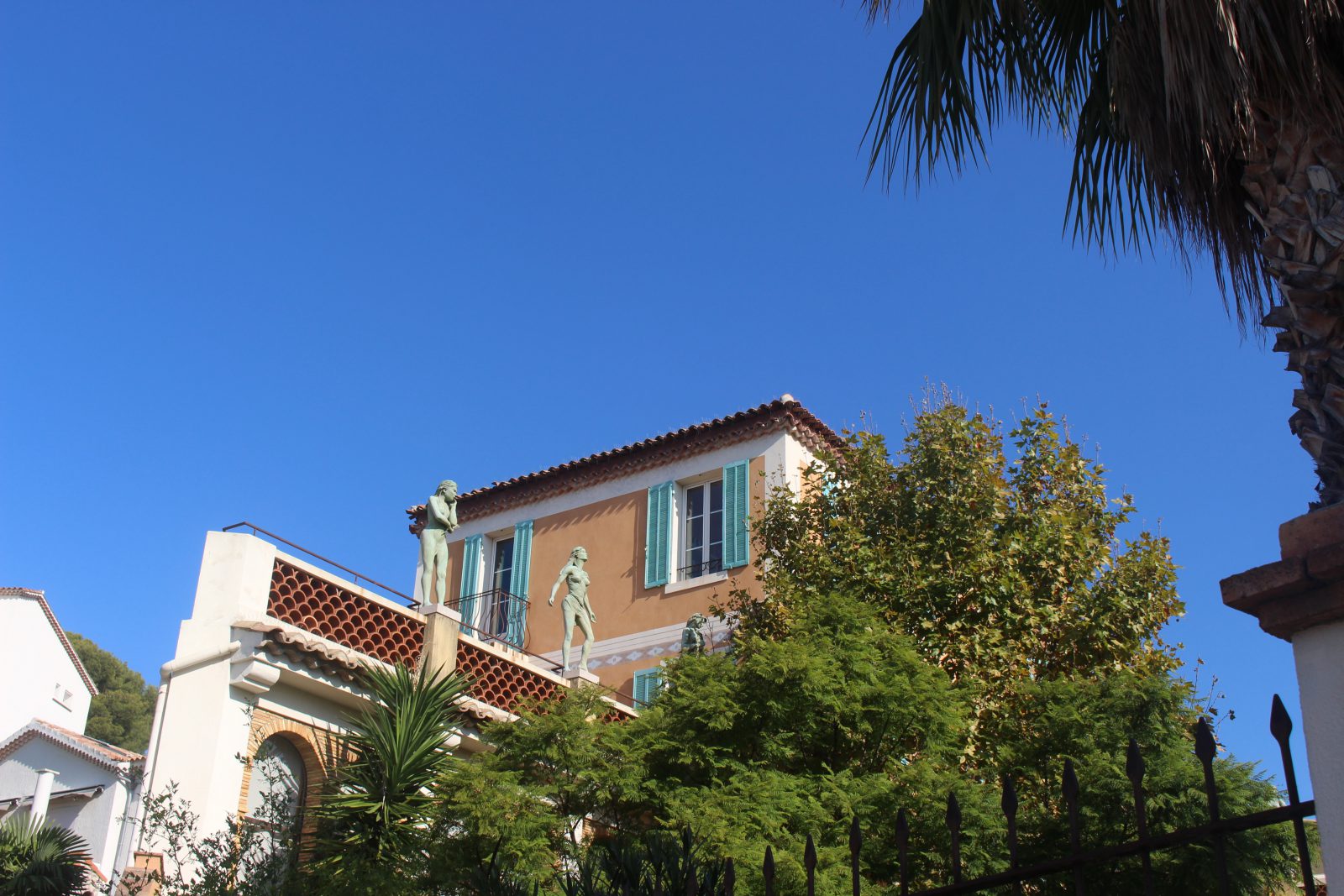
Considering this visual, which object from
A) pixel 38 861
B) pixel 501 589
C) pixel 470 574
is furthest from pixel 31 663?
pixel 38 861

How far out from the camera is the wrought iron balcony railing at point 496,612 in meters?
23.5

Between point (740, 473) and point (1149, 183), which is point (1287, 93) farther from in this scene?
point (740, 473)

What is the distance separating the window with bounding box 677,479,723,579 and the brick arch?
9.04m

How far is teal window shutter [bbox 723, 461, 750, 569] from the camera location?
21.3 m

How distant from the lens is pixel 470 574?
24578mm

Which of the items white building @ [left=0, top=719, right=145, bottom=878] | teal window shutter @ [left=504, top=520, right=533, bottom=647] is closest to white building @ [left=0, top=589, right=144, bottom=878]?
white building @ [left=0, top=719, right=145, bottom=878]

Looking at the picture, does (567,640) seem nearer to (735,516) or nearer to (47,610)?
(735,516)

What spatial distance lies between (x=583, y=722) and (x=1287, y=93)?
9712 millimetres

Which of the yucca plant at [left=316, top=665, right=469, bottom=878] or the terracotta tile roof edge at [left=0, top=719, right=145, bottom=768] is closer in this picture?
the yucca plant at [left=316, top=665, right=469, bottom=878]

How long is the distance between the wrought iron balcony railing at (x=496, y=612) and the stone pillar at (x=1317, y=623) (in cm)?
2053

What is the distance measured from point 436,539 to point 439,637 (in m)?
1.33

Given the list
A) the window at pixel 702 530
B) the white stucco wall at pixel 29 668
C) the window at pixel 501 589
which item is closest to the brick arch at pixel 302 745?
the window at pixel 702 530

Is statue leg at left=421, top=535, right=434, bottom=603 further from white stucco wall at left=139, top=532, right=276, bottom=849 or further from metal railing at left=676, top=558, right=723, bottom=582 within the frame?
metal railing at left=676, top=558, right=723, bottom=582

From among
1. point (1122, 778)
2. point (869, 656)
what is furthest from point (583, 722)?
point (1122, 778)
